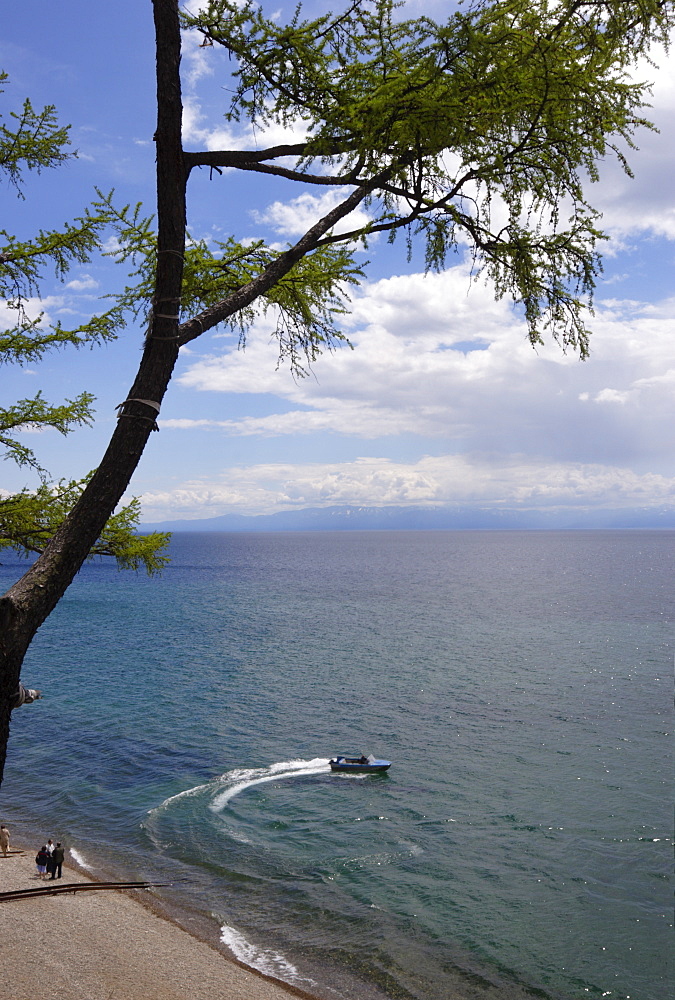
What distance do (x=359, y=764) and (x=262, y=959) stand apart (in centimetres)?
1135

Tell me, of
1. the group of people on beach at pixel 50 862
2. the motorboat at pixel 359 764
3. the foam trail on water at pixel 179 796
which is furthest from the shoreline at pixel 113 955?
the motorboat at pixel 359 764

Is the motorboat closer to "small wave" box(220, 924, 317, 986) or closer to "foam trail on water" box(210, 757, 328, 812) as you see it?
"foam trail on water" box(210, 757, 328, 812)

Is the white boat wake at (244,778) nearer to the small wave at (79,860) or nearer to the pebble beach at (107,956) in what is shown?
the small wave at (79,860)

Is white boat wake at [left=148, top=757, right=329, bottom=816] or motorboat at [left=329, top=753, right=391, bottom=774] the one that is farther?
motorboat at [left=329, top=753, right=391, bottom=774]

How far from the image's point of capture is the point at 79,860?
21125 mm

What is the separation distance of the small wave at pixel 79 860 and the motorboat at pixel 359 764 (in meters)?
10.1

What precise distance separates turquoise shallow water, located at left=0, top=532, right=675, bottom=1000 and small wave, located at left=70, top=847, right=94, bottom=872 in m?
0.16

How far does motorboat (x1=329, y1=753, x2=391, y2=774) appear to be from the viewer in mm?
27219

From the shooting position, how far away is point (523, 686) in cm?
4231

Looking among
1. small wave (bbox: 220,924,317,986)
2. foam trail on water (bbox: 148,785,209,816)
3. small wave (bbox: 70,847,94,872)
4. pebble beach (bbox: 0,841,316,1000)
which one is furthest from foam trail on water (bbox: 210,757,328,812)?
small wave (bbox: 220,924,317,986)

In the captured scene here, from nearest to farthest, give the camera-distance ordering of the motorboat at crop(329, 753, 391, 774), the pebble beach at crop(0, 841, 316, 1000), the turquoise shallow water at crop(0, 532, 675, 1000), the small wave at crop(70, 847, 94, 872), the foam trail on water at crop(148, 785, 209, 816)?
1. the pebble beach at crop(0, 841, 316, 1000)
2. the turquoise shallow water at crop(0, 532, 675, 1000)
3. the small wave at crop(70, 847, 94, 872)
4. the foam trail on water at crop(148, 785, 209, 816)
5. the motorboat at crop(329, 753, 391, 774)

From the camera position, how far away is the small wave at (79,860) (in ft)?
67.9

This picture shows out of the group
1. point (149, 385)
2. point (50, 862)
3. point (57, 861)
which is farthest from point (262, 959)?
point (149, 385)

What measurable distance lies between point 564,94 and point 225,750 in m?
29.0
